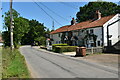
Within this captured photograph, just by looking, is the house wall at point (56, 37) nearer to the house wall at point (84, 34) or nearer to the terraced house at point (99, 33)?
the terraced house at point (99, 33)

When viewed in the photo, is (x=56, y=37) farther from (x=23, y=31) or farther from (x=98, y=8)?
(x=98, y=8)

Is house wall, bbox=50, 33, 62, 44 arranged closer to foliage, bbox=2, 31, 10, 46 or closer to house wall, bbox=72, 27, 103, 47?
house wall, bbox=72, 27, 103, 47

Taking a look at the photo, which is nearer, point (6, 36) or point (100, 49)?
point (100, 49)

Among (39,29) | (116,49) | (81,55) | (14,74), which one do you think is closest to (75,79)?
(14,74)

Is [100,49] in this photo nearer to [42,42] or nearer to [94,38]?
[94,38]

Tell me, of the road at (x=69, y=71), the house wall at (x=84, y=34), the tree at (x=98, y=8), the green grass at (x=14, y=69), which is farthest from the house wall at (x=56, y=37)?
the green grass at (x=14, y=69)

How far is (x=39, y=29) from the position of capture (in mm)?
94375

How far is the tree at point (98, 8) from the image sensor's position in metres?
64.1

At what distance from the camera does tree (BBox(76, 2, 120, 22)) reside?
64.1 meters

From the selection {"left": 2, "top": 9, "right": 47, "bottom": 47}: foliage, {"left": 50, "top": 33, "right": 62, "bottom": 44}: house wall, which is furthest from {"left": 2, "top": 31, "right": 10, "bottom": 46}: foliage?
{"left": 50, "top": 33, "right": 62, "bottom": 44}: house wall

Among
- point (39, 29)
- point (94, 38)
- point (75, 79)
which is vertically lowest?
point (75, 79)

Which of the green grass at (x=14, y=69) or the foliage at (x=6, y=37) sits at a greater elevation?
the foliage at (x=6, y=37)

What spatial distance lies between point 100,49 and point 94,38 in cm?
1068

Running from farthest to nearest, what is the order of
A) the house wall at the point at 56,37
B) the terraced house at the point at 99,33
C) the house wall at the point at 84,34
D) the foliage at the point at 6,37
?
the house wall at the point at 56,37, the foliage at the point at 6,37, the house wall at the point at 84,34, the terraced house at the point at 99,33
